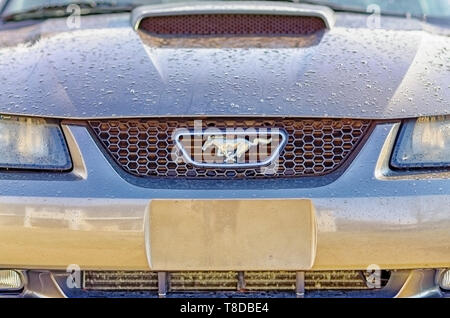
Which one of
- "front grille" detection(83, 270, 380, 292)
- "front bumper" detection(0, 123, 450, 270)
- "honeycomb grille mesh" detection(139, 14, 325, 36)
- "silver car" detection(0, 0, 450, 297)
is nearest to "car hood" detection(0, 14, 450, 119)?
"silver car" detection(0, 0, 450, 297)

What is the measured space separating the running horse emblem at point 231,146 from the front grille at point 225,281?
1.14 ft

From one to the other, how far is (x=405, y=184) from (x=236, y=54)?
0.77 metres

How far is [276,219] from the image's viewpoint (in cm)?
234

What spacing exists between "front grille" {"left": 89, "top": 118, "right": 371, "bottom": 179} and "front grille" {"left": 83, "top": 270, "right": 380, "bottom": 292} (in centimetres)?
30

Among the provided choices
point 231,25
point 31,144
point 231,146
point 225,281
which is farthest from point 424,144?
point 31,144

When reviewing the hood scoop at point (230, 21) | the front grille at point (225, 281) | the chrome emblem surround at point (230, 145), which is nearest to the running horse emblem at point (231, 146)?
the chrome emblem surround at point (230, 145)

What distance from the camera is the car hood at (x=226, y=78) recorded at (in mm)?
2453

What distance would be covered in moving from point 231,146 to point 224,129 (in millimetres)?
55

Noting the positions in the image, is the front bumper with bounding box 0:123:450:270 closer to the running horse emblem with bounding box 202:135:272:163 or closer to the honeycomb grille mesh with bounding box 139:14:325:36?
the running horse emblem with bounding box 202:135:272:163

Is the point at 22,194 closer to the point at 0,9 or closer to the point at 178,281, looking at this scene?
the point at 178,281

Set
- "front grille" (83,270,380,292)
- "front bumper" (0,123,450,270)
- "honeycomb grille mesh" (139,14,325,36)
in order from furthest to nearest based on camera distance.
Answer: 1. "honeycomb grille mesh" (139,14,325,36)
2. "front grille" (83,270,380,292)
3. "front bumper" (0,123,450,270)

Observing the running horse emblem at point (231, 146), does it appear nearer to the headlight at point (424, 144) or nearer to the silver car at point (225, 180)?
the silver car at point (225, 180)

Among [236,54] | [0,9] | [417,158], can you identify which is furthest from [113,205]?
[0,9]

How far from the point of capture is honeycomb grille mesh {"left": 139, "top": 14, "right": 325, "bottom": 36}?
3090 millimetres
